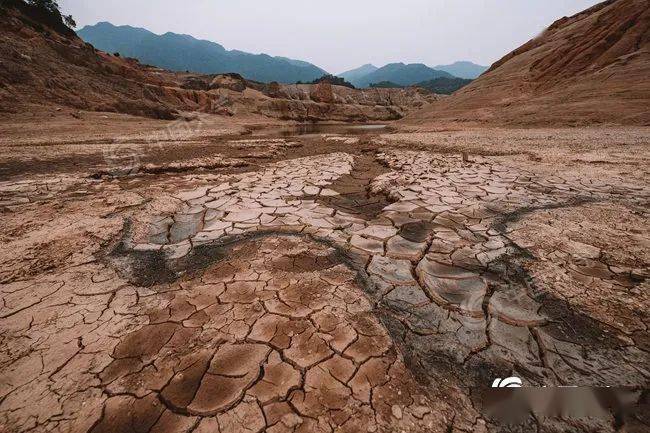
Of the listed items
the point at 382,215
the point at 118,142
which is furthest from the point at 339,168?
the point at 118,142

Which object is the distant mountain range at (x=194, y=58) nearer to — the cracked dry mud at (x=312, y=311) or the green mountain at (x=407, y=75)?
the green mountain at (x=407, y=75)

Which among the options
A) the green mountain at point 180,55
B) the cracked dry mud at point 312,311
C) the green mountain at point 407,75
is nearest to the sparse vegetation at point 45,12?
the cracked dry mud at point 312,311

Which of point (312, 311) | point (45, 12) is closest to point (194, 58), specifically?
point (45, 12)

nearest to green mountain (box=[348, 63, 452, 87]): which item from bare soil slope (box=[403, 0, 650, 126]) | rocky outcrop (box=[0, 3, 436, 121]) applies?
rocky outcrop (box=[0, 3, 436, 121])

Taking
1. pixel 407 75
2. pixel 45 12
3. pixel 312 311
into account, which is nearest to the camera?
pixel 312 311

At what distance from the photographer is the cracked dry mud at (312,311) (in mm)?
1213

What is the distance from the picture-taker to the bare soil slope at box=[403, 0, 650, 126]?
445 inches

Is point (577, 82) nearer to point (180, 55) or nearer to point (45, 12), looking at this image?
point (45, 12)

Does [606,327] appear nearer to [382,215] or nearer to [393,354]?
[393,354]

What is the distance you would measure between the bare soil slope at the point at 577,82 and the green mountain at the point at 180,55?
132599mm

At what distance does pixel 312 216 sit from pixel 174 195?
2.05 metres

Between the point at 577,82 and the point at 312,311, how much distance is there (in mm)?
19259

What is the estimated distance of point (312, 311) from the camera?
1.74 meters

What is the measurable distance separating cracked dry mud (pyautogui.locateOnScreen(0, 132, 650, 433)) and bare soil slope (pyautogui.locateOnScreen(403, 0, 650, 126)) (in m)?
11.4
